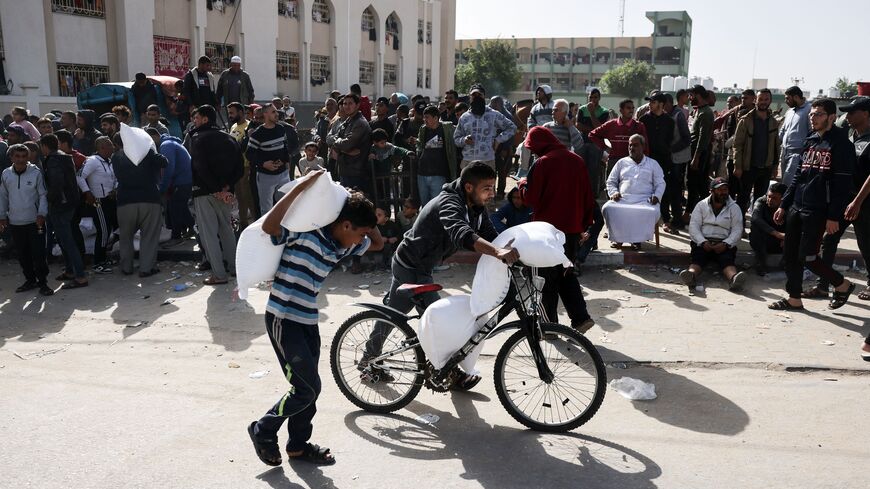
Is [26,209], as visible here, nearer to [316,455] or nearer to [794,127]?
[316,455]

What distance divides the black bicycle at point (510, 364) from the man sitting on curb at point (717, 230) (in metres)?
4.09

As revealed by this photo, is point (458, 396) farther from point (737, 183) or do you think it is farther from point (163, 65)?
point (163, 65)

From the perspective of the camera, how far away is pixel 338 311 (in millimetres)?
7430

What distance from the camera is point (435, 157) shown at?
9477 mm

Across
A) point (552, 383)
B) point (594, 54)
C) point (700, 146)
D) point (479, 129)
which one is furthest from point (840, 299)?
point (594, 54)

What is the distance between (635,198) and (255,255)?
20.8ft

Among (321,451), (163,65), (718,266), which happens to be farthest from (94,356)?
(163,65)

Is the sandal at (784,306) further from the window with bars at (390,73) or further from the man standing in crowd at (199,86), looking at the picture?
the window with bars at (390,73)

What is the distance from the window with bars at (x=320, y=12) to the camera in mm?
34281

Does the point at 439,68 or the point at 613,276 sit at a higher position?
the point at 439,68

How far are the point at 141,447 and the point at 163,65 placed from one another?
24627 millimetres

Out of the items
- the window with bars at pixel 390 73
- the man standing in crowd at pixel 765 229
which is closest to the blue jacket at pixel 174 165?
the man standing in crowd at pixel 765 229

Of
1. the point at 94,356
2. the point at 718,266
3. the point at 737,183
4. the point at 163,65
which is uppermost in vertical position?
the point at 163,65

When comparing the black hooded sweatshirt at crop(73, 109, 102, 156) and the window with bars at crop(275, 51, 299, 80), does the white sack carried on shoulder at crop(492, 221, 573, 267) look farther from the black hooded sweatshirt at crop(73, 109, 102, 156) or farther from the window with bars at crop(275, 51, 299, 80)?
the window with bars at crop(275, 51, 299, 80)
